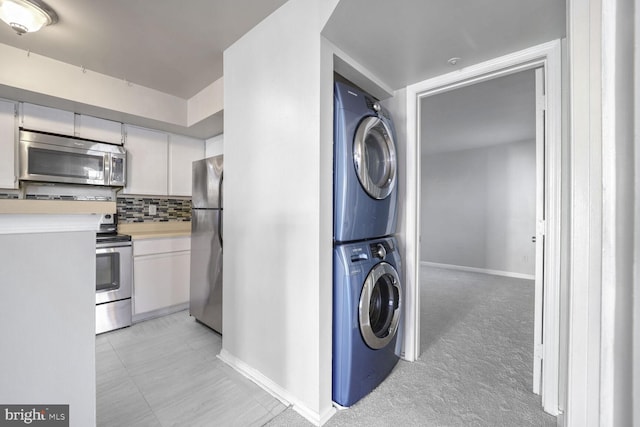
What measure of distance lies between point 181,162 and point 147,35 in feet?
5.55

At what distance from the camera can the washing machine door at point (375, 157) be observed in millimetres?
1588

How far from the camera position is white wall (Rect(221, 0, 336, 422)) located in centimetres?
144

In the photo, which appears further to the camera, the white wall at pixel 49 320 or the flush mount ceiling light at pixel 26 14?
the flush mount ceiling light at pixel 26 14

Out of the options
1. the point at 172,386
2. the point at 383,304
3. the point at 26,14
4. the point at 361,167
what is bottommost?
the point at 172,386

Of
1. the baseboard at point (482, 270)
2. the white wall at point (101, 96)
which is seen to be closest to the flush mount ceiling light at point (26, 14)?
the white wall at point (101, 96)

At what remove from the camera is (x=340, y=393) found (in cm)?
153

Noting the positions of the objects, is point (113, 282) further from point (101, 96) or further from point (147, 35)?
point (147, 35)

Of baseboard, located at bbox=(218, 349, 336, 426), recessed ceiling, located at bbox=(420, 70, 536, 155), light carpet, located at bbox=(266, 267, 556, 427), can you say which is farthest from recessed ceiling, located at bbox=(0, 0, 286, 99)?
light carpet, located at bbox=(266, 267, 556, 427)

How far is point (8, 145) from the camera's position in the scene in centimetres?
231

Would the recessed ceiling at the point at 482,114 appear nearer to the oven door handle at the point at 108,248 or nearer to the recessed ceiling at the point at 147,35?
the recessed ceiling at the point at 147,35

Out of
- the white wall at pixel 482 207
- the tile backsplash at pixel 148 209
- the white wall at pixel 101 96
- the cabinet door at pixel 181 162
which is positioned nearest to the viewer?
the white wall at pixel 101 96

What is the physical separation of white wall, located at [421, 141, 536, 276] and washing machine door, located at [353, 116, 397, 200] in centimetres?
421

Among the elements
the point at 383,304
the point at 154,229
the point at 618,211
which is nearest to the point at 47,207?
the point at 618,211

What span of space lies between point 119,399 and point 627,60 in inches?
97.0
